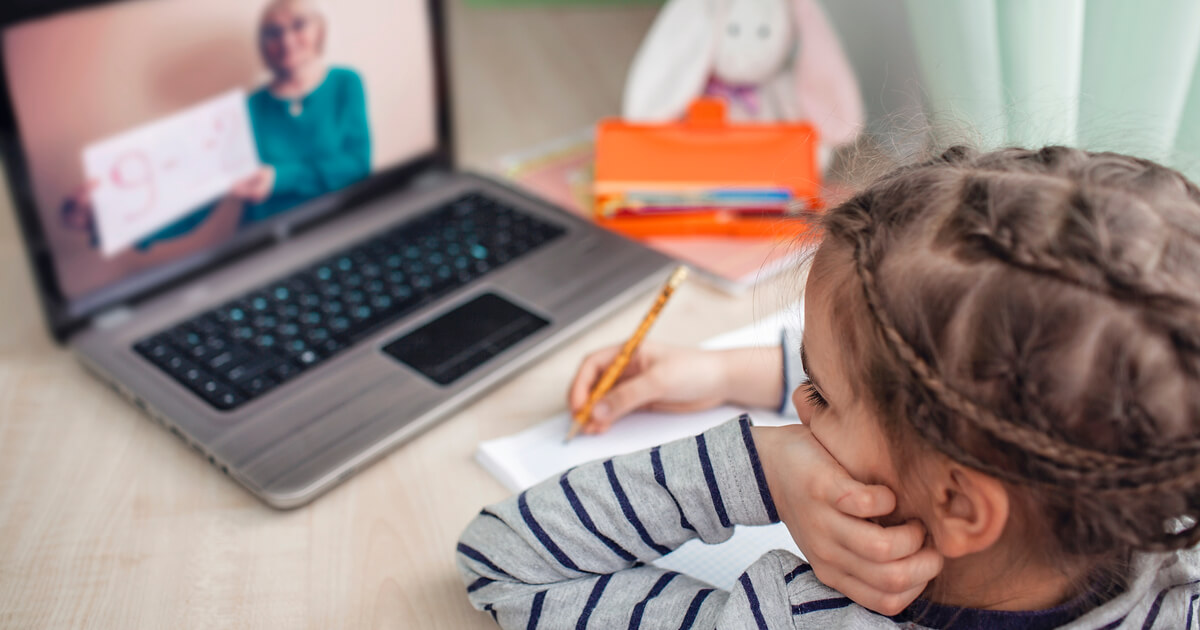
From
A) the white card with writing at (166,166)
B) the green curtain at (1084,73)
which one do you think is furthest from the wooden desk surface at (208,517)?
the green curtain at (1084,73)

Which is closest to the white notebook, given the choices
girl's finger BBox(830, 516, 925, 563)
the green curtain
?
girl's finger BBox(830, 516, 925, 563)

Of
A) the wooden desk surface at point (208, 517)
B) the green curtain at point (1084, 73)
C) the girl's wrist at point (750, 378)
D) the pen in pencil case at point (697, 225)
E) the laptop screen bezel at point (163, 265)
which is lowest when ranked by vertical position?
the wooden desk surface at point (208, 517)

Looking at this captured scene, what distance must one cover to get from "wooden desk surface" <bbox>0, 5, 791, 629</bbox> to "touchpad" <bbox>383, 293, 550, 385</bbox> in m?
0.03

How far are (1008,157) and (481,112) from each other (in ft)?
2.71

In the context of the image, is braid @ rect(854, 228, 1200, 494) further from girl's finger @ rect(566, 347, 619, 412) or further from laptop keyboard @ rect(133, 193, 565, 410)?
laptop keyboard @ rect(133, 193, 565, 410)

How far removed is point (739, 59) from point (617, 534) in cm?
65

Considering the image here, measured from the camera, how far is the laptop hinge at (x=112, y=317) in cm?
72

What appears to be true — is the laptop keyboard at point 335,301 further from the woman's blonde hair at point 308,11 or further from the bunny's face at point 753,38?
the bunny's face at point 753,38

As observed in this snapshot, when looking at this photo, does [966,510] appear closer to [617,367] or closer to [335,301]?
[617,367]

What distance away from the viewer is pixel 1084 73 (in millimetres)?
720

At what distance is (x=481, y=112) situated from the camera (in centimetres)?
115

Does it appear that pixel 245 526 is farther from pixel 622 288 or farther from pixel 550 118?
pixel 550 118

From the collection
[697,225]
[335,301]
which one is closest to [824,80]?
[697,225]

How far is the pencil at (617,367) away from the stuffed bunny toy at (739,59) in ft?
1.27
